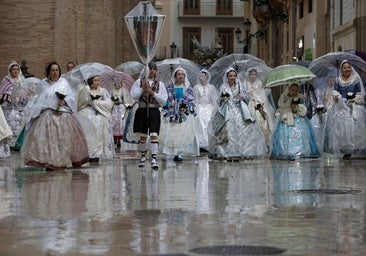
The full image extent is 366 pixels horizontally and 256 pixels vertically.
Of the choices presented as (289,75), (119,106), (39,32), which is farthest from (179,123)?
(39,32)

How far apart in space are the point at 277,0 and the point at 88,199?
43.2 m

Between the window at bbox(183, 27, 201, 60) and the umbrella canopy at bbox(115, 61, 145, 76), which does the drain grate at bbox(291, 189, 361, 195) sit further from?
the window at bbox(183, 27, 201, 60)

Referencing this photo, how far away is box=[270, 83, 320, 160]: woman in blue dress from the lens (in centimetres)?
2109

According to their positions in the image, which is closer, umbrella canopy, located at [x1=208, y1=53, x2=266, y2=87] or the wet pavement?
the wet pavement

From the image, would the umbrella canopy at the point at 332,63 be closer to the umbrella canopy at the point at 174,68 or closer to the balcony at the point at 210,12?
the umbrella canopy at the point at 174,68

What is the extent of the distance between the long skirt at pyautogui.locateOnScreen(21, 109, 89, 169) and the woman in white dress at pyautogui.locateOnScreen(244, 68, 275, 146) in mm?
7639

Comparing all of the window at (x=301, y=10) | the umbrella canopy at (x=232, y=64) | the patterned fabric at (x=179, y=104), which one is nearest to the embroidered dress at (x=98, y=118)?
the patterned fabric at (x=179, y=104)

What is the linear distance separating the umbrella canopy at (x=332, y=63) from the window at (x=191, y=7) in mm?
61527

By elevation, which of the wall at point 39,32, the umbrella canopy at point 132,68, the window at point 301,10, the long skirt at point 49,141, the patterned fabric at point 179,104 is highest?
the window at point 301,10

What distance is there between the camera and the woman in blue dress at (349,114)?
21.1m

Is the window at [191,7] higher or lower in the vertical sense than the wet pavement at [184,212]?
higher

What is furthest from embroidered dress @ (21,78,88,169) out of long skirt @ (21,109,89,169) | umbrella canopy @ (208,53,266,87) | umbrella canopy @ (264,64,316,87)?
umbrella canopy @ (208,53,266,87)

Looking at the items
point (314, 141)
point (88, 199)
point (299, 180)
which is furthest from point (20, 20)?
point (88, 199)

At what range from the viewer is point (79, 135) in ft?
60.1
